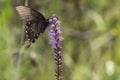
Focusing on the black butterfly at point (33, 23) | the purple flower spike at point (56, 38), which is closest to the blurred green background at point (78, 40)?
the black butterfly at point (33, 23)

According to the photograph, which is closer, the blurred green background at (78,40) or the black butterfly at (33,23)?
the black butterfly at (33,23)

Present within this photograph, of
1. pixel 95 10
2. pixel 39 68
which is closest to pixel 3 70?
pixel 39 68

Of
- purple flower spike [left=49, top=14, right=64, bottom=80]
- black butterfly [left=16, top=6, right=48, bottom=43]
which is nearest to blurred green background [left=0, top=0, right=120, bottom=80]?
black butterfly [left=16, top=6, right=48, bottom=43]

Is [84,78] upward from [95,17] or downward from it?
downward

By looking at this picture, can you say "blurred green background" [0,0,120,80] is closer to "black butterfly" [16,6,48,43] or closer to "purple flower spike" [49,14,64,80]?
"black butterfly" [16,6,48,43]

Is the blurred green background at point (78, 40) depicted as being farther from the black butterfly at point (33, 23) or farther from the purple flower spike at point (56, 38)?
the purple flower spike at point (56, 38)

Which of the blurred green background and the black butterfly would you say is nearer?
the black butterfly

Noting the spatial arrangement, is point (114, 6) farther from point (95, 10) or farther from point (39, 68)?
point (39, 68)
